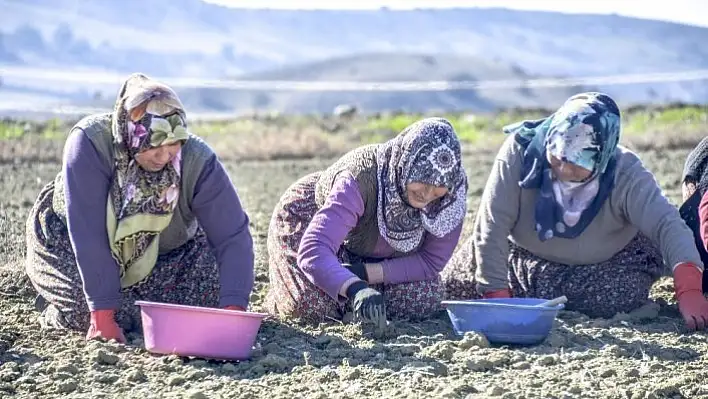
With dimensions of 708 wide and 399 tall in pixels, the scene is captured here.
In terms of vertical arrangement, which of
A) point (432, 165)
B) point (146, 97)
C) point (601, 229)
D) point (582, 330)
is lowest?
point (582, 330)

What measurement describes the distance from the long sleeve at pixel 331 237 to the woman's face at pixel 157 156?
660mm

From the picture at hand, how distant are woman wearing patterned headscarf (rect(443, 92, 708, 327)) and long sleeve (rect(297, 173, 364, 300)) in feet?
2.30

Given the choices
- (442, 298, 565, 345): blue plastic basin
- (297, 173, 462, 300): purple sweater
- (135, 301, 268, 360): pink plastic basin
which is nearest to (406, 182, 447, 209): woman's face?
(297, 173, 462, 300): purple sweater

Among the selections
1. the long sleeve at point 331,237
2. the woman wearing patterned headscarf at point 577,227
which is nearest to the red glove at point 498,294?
the woman wearing patterned headscarf at point 577,227

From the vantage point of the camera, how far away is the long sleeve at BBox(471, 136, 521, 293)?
5.55 meters

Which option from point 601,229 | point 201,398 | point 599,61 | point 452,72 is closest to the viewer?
point 201,398

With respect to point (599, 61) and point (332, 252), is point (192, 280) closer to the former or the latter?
point (332, 252)

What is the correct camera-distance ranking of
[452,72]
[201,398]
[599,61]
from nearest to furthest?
[201,398] → [452,72] → [599,61]

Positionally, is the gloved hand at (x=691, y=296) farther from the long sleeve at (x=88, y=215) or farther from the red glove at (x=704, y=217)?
the long sleeve at (x=88, y=215)

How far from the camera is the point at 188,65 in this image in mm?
60969

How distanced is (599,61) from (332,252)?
7114 centimetres

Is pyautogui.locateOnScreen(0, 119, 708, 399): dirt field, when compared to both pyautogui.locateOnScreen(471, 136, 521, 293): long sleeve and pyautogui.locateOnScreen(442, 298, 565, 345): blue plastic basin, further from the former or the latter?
pyautogui.locateOnScreen(471, 136, 521, 293): long sleeve

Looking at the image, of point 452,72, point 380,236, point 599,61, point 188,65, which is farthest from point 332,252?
point 599,61

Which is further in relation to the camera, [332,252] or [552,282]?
[552,282]
